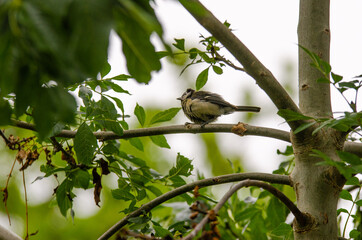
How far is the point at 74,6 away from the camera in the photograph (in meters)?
0.93

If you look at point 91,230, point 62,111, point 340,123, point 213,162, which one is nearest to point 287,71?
point 213,162

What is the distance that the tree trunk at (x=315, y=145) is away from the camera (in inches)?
85.5

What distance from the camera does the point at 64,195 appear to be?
249 centimetres

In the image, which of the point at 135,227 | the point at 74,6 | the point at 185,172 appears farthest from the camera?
the point at 185,172

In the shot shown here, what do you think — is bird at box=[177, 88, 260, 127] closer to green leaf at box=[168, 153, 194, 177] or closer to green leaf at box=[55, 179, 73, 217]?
green leaf at box=[168, 153, 194, 177]

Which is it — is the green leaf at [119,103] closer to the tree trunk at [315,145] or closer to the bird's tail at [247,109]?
the tree trunk at [315,145]

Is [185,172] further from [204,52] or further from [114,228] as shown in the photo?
[204,52]

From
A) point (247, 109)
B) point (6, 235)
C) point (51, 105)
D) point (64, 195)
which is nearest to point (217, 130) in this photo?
point (64, 195)

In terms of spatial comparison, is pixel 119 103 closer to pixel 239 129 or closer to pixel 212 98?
pixel 239 129

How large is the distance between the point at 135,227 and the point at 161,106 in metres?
5.92

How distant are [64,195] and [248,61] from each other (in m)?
1.27

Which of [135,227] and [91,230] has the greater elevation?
[135,227]

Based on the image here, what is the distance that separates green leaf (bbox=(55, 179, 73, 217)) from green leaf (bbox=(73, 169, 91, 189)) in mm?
47

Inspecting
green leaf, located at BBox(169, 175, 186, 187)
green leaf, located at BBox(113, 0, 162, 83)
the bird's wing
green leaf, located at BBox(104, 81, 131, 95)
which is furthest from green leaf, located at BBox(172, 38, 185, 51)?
the bird's wing
